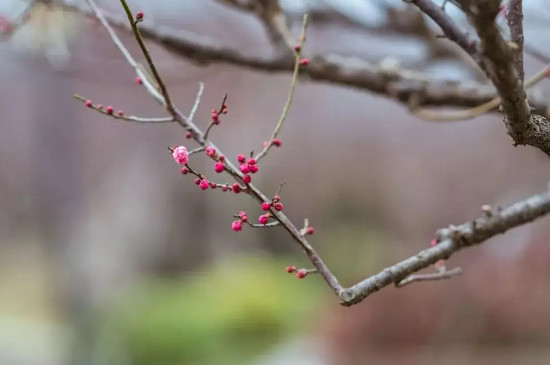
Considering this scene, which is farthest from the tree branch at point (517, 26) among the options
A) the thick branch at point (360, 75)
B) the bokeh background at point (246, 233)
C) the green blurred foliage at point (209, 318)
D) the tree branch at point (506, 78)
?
the green blurred foliage at point (209, 318)

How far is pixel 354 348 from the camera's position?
2951 mm

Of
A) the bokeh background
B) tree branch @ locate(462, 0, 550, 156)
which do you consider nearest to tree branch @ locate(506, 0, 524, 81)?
tree branch @ locate(462, 0, 550, 156)

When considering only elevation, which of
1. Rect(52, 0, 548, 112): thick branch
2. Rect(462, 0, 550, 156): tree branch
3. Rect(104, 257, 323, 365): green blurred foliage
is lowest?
Rect(462, 0, 550, 156): tree branch

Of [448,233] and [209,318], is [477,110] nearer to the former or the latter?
[448,233]

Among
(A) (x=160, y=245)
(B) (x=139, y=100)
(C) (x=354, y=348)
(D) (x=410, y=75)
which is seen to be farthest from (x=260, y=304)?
(D) (x=410, y=75)

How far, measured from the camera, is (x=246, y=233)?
3.81m

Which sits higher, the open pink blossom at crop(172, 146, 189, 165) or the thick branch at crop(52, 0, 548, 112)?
the thick branch at crop(52, 0, 548, 112)

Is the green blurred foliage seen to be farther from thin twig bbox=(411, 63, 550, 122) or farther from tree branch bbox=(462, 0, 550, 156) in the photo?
tree branch bbox=(462, 0, 550, 156)

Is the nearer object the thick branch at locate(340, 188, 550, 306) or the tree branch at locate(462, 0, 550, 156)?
the tree branch at locate(462, 0, 550, 156)

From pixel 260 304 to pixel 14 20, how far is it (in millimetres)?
2436

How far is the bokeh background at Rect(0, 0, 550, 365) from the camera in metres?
2.74

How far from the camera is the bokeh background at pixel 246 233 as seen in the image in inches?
108

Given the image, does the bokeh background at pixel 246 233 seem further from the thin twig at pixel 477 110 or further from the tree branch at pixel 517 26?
→ the tree branch at pixel 517 26

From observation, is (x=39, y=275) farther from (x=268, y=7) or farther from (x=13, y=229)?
(x=268, y=7)
